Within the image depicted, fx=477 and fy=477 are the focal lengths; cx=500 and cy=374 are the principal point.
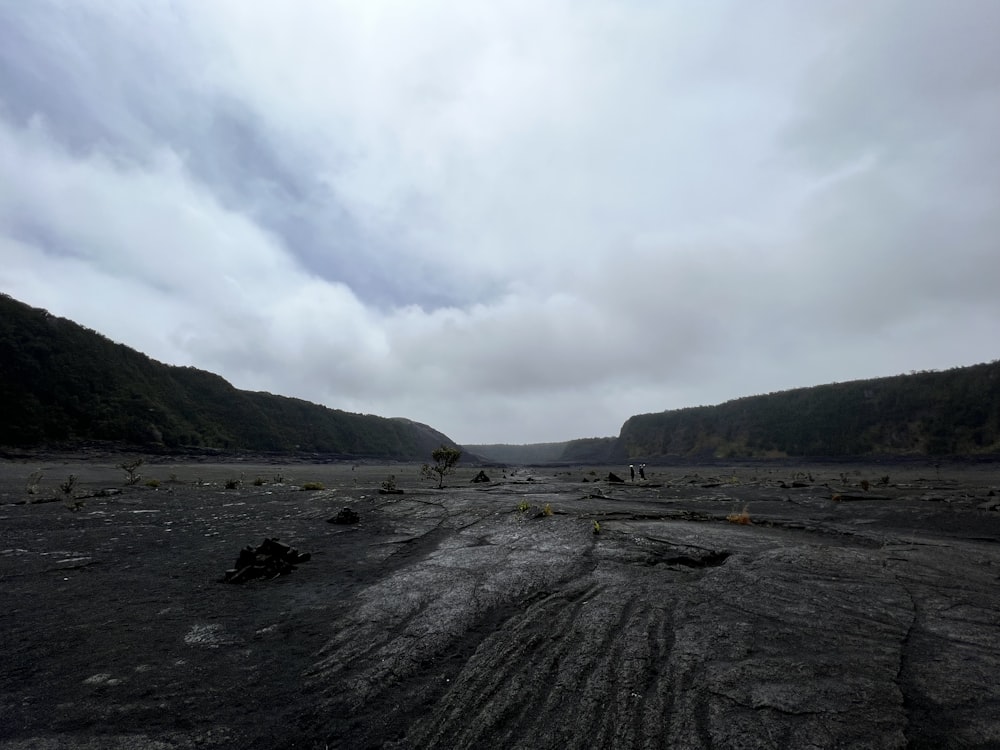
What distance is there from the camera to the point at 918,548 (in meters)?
10.9

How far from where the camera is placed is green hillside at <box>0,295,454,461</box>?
161 feet

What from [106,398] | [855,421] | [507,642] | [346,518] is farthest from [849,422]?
[106,398]

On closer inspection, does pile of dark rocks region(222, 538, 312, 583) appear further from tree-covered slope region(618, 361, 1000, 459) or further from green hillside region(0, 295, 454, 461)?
tree-covered slope region(618, 361, 1000, 459)

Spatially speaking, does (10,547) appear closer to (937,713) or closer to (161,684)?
(161,684)

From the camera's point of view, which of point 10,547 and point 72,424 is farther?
point 72,424

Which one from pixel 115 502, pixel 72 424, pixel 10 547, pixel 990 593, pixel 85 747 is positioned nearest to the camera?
pixel 85 747

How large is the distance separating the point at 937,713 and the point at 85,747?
7187 millimetres

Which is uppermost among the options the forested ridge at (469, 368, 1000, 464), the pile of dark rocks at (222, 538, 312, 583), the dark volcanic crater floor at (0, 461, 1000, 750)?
the forested ridge at (469, 368, 1000, 464)

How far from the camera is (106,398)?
56.7 m

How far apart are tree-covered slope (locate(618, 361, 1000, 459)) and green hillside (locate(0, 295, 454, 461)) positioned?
7760cm

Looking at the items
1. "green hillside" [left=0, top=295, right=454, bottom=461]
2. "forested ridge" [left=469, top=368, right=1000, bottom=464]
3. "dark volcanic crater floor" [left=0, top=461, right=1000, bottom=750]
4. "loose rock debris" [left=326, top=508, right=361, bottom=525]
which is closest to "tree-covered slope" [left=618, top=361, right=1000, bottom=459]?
"forested ridge" [left=469, top=368, right=1000, bottom=464]

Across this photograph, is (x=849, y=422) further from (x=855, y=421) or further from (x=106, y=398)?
(x=106, y=398)

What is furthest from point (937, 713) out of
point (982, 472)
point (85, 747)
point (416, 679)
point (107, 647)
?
point (982, 472)

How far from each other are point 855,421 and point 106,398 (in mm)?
103778
